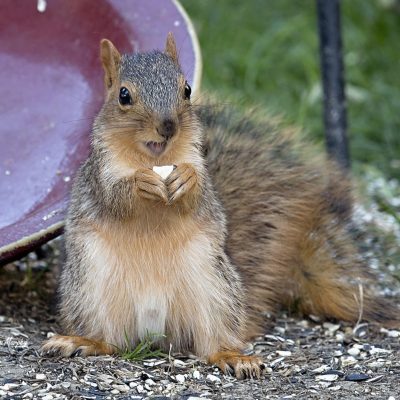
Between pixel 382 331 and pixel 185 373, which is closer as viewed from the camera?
pixel 185 373

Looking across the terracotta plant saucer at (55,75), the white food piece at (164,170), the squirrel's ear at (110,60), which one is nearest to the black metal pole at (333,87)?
the terracotta plant saucer at (55,75)

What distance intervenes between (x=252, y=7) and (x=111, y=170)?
344 centimetres

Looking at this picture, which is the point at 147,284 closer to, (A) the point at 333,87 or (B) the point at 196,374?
(B) the point at 196,374

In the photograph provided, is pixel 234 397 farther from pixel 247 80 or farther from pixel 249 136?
pixel 247 80

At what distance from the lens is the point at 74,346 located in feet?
8.67

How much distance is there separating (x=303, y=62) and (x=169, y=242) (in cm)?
287

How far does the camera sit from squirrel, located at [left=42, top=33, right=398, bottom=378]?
253 cm

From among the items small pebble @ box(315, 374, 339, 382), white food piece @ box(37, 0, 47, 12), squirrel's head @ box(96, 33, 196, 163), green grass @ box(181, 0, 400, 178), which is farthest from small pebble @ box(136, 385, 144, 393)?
green grass @ box(181, 0, 400, 178)

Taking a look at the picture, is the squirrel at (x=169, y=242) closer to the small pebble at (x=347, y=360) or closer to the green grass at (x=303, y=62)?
the small pebble at (x=347, y=360)

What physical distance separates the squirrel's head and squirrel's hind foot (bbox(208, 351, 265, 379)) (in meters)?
0.52

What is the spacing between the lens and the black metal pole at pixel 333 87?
3.94 meters

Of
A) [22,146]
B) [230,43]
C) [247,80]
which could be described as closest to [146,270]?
[22,146]

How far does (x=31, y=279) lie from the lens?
Result: 3.39m

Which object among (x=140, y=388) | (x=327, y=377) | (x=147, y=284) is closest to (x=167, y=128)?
(x=147, y=284)
